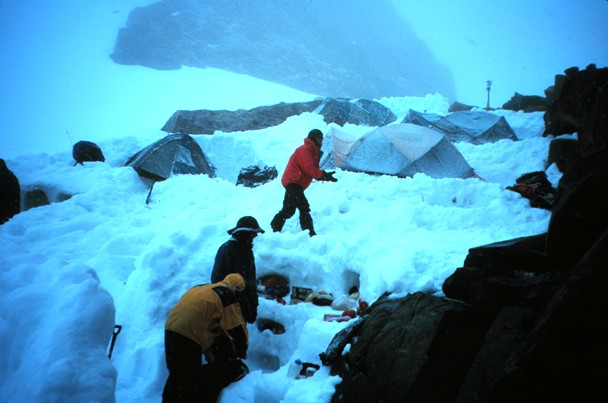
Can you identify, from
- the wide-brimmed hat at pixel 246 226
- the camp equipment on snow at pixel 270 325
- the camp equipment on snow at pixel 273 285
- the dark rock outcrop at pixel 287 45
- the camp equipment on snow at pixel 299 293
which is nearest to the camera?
the wide-brimmed hat at pixel 246 226

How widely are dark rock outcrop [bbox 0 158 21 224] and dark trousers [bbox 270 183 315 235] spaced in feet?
20.9

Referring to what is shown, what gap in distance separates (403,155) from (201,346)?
804 centimetres

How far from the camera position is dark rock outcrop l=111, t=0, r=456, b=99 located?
71.5 metres

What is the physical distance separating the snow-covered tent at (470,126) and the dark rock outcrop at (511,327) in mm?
11847

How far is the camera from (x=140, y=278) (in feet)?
14.7

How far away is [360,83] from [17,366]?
9487 cm

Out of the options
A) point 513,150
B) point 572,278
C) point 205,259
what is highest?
point 513,150

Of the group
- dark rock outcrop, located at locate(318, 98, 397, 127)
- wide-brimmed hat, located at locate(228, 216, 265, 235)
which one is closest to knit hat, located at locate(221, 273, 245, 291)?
wide-brimmed hat, located at locate(228, 216, 265, 235)

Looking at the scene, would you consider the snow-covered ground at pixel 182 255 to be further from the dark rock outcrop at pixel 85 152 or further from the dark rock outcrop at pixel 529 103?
the dark rock outcrop at pixel 529 103

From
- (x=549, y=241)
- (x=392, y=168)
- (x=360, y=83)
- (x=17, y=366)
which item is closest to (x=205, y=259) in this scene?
(x=17, y=366)

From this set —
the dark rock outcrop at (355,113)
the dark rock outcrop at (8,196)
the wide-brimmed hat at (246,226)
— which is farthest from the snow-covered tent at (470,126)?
the dark rock outcrop at (8,196)

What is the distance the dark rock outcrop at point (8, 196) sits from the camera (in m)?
7.14

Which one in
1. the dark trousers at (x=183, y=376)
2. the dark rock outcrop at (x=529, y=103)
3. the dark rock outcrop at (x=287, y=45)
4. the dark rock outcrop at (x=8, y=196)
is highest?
the dark rock outcrop at (x=287, y=45)

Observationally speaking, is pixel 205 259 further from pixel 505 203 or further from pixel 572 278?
pixel 505 203
